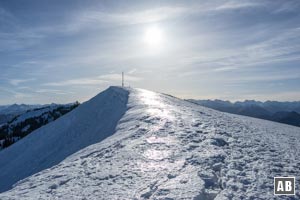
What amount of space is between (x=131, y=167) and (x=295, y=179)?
17.3 ft

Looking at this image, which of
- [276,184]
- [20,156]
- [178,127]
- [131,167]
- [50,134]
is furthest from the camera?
[50,134]

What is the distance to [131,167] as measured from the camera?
9.62 metres

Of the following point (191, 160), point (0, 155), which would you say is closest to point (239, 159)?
point (191, 160)

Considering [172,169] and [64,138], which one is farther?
[64,138]

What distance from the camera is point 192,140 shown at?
12.4 m

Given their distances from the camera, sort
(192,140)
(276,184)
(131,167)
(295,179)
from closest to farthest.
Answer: (276,184) → (295,179) → (131,167) → (192,140)

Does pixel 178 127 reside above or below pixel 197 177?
above

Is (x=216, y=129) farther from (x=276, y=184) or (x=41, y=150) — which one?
(x=41, y=150)

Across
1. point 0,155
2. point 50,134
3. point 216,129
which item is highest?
point 216,129

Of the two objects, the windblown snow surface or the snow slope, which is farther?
the snow slope

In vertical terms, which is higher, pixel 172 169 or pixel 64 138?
pixel 172 169

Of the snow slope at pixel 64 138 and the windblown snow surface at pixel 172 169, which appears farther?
the snow slope at pixel 64 138

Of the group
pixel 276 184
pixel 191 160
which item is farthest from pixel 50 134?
pixel 276 184

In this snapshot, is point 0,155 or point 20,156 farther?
point 0,155
